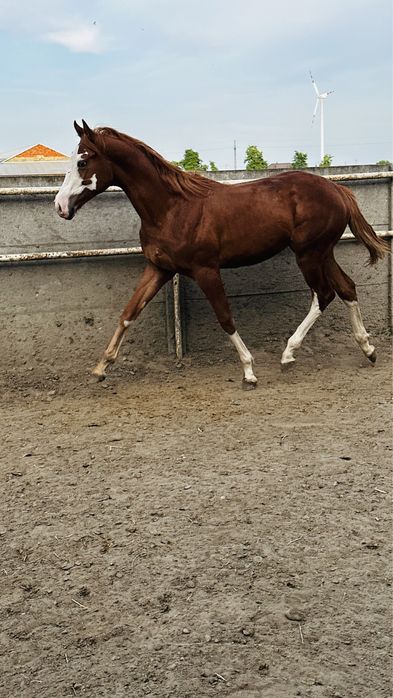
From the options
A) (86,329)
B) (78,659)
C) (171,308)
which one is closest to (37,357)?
(86,329)

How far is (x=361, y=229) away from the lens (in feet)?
18.1

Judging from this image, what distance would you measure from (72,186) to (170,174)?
76 cm

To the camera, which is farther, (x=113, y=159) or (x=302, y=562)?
(x=113, y=159)

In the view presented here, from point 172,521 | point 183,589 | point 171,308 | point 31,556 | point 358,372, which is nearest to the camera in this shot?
point 183,589

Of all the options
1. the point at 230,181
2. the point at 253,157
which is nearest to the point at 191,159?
the point at 253,157

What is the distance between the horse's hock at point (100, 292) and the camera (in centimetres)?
543

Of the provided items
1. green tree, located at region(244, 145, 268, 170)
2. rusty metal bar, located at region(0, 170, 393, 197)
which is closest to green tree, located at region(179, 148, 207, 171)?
green tree, located at region(244, 145, 268, 170)

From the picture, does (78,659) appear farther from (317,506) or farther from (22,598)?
(317,506)

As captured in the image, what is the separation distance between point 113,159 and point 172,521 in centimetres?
305

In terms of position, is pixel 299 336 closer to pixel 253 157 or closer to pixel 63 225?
pixel 63 225

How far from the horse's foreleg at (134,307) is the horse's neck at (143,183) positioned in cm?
41

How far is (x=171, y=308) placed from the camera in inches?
229

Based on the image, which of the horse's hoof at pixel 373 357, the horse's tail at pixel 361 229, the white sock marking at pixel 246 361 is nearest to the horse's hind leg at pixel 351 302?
the horse's hoof at pixel 373 357

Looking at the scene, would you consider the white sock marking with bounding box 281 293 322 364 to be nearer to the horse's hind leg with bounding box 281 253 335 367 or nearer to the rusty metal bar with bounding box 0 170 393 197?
the horse's hind leg with bounding box 281 253 335 367
